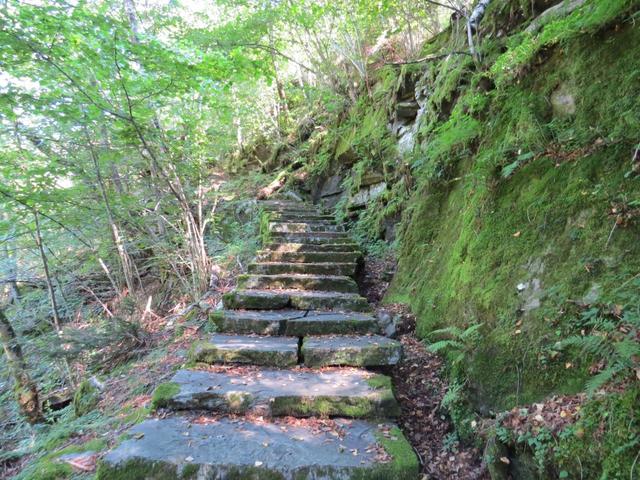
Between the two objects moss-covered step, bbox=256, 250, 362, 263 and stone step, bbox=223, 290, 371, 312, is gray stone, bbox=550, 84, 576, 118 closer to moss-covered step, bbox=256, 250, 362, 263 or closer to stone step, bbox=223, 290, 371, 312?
stone step, bbox=223, 290, 371, 312

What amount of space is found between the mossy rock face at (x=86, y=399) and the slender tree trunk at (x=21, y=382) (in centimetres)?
112

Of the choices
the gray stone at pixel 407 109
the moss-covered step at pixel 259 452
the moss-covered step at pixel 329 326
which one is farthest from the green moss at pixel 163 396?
the gray stone at pixel 407 109

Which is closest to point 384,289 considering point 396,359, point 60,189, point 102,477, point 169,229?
point 396,359

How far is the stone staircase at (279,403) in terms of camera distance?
221cm

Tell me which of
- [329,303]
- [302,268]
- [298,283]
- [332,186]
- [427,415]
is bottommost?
[427,415]

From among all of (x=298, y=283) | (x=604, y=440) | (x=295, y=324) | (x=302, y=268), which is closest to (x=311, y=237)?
(x=302, y=268)

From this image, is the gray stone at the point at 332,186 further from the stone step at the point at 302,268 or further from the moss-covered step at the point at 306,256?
the stone step at the point at 302,268

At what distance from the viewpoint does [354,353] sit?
3.51m

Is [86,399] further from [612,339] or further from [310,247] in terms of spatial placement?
[612,339]

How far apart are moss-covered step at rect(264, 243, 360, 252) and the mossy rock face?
332 cm

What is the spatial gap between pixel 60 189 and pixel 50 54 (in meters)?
2.23

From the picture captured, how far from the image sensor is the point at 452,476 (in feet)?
7.65

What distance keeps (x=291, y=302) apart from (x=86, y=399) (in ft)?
9.63

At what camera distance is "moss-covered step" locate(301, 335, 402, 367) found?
135 inches
